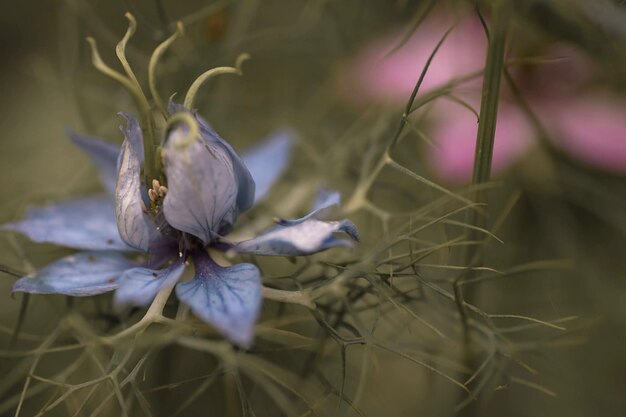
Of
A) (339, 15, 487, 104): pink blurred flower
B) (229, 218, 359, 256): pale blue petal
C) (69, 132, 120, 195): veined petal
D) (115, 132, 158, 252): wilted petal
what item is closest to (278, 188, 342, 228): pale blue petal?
(229, 218, 359, 256): pale blue petal

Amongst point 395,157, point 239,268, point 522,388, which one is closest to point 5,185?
point 395,157

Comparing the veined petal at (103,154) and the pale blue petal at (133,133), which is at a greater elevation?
the pale blue petal at (133,133)

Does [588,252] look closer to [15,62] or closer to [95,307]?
[95,307]

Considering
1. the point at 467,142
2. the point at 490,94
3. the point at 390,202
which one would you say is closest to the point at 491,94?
the point at 490,94

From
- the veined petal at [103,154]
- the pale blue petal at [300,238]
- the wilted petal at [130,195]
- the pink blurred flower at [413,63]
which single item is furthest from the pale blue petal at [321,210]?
the pink blurred flower at [413,63]

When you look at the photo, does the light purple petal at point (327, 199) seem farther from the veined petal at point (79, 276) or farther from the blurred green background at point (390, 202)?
the veined petal at point (79, 276)

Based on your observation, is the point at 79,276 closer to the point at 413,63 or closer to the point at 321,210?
the point at 321,210
